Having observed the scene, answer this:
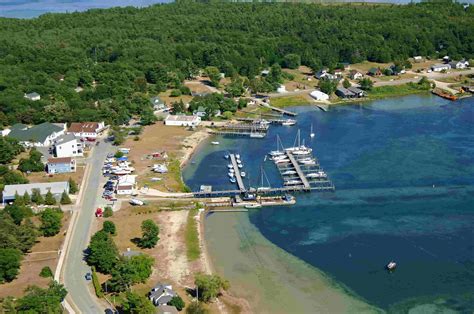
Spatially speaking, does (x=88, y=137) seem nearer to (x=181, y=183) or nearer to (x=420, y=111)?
(x=181, y=183)

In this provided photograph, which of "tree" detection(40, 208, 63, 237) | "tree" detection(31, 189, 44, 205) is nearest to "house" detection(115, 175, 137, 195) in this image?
"tree" detection(31, 189, 44, 205)

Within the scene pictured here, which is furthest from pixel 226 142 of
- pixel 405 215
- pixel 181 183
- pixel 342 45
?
pixel 342 45

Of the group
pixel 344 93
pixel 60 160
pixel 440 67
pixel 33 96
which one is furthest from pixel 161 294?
pixel 440 67

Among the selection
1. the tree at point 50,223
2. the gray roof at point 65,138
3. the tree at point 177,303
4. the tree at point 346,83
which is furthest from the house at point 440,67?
the tree at point 177,303

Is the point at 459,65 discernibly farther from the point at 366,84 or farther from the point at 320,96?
the point at 320,96

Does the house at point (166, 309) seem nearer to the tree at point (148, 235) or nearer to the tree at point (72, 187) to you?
the tree at point (148, 235)

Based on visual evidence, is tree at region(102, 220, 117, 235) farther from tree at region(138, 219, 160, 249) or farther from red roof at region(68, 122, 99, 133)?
red roof at region(68, 122, 99, 133)
